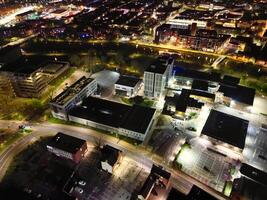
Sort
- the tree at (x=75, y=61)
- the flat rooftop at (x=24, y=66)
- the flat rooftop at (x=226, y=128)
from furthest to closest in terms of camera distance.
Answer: the tree at (x=75, y=61) < the flat rooftop at (x=24, y=66) < the flat rooftop at (x=226, y=128)

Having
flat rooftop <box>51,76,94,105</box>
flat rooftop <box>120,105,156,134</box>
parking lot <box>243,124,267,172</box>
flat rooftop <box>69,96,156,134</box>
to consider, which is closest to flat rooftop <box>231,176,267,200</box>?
parking lot <box>243,124,267,172</box>

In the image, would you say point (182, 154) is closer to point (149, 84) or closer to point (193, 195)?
point (193, 195)

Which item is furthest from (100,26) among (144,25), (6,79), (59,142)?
(59,142)

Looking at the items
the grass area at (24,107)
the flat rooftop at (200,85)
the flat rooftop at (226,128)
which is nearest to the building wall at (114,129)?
the grass area at (24,107)

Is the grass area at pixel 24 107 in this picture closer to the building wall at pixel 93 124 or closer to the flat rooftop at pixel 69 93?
the flat rooftop at pixel 69 93

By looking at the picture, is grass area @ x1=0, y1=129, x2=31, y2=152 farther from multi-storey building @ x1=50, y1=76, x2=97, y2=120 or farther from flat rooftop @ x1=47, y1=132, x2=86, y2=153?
flat rooftop @ x1=47, y1=132, x2=86, y2=153

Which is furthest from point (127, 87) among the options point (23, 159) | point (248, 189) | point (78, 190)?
point (248, 189)
